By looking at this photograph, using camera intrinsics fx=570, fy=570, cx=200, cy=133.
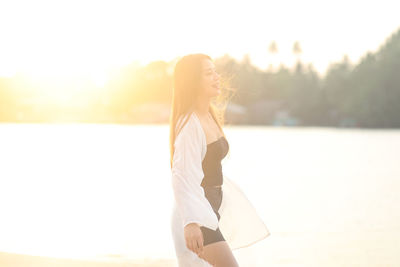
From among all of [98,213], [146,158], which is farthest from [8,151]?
[98,213]

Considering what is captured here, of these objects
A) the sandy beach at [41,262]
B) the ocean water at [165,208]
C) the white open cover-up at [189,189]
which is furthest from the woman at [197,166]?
the sandy beach at [41,262]

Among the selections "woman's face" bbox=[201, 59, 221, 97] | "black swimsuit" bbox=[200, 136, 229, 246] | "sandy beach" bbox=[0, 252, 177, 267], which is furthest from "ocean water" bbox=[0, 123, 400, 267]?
"sandy beach" bbox=[0, 252, 177, 267]

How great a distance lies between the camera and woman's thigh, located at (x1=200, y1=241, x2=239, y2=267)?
8.16 ft

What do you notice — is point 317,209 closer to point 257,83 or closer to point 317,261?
point 317,261

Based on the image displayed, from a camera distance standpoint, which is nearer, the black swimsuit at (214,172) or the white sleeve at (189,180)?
the white sleeve at (189,180)

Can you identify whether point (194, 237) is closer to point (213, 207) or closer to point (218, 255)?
point (218, 255)

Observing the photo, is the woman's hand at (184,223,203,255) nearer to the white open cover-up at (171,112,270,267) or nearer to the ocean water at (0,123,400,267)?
the white open cover-up at (171,112,270,267)

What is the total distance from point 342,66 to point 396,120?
11698 mm

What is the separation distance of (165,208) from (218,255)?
24.1ft

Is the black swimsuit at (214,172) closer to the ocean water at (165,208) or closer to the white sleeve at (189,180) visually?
the white sleeve at (189,180)

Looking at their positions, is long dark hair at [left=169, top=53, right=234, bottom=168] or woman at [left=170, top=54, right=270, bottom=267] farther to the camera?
long dark hair at [left=169, top=53, right=234, bottom=168]

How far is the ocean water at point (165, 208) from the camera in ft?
22.4

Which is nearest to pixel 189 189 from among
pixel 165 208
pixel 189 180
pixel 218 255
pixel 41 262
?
pixel 189 180

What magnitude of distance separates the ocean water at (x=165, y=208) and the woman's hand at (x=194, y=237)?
615 millimetres
